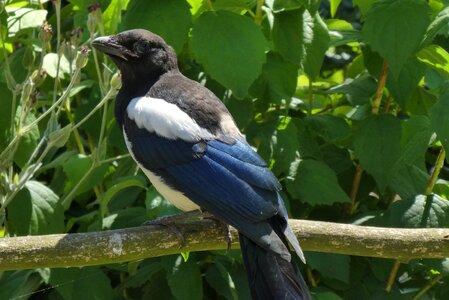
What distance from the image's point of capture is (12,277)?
10.5ft

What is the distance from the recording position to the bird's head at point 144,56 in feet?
10.3

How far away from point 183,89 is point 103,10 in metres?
0.43

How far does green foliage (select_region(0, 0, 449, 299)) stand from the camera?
299 centimetres

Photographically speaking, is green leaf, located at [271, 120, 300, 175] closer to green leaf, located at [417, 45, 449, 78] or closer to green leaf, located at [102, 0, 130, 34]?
green leaf, located at [417, 45, 449, 78]

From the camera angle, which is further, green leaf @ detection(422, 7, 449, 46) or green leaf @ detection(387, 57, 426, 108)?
green leaf @ detection(387, 57, 426, 108)

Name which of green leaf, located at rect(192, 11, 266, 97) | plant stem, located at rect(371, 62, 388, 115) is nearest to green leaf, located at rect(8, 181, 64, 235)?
green leaf, located at rect(192, 11, 266, 97)

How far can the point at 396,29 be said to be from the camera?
3.01 metres

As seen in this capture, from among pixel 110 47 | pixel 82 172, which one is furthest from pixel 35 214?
pixel 110 47

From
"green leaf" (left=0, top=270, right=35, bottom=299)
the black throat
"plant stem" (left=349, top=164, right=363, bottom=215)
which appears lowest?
"green leaf" (left=0, top=270, right=35, bottom=299)

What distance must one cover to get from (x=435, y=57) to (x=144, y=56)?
0.87 metres

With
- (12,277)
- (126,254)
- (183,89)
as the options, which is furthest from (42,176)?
(126,254)

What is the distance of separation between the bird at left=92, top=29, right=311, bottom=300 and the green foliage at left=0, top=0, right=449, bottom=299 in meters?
0.07

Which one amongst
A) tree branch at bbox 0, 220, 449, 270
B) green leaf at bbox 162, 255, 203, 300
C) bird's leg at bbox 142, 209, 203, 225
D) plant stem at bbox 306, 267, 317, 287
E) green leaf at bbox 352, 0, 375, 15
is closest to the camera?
tree branch at bbox 0, 220, 449, 270

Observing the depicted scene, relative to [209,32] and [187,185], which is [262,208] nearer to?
[187,185]
